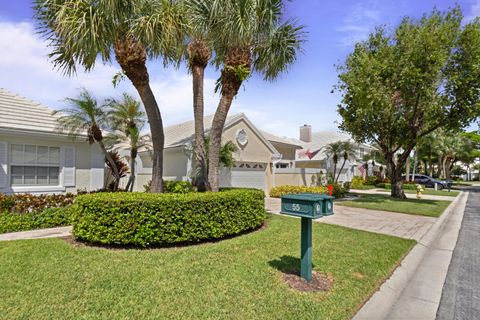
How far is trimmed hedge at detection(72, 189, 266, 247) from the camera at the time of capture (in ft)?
18.7

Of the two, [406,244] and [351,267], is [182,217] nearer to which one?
[351,267]

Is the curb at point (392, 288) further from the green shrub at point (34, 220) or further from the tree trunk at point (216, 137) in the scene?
the green shrub at point (34, 220)

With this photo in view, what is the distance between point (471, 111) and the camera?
14.2m

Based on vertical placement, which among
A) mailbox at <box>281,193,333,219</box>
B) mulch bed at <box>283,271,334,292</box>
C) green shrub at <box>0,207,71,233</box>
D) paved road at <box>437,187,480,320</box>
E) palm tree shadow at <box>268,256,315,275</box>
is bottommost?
paved road at <box>437,187,480,320</box>

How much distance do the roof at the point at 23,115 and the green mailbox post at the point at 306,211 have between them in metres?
9.49

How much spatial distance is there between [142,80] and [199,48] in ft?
6.84

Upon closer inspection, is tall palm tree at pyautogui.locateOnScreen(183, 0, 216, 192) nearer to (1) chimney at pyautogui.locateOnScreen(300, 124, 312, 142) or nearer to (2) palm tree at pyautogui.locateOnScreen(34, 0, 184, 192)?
(2) palm tree at pyautogui.locateOnScreen(34, 0, 184, 192)

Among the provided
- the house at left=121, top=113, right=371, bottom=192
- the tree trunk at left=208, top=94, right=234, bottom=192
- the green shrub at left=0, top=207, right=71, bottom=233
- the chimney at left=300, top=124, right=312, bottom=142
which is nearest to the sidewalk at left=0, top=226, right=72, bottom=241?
the green shrub at left=0, top=207, right=71, bottom=233

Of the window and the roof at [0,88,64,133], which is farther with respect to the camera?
the window

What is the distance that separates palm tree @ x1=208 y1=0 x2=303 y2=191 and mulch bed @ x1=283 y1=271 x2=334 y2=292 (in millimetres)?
4222

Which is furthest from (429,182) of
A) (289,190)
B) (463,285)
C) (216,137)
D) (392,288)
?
(392,288)

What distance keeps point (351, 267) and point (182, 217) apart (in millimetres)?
3680

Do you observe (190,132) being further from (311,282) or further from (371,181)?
(371,181)

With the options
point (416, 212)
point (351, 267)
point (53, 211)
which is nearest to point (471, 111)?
point (416, 212)
